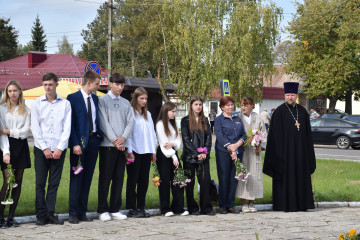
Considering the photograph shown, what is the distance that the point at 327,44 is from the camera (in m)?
51.0

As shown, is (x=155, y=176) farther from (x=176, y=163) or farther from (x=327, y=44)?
(x=327, y=44)

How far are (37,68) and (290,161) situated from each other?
178 feet

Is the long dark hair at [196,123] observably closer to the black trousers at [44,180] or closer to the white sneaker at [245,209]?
the white sneaker at [245,209]

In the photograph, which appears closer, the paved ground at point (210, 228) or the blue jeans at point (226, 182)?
the paved ground at point (210, 228)

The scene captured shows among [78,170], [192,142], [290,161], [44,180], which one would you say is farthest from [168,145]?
[290,161]

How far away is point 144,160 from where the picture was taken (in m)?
9.19


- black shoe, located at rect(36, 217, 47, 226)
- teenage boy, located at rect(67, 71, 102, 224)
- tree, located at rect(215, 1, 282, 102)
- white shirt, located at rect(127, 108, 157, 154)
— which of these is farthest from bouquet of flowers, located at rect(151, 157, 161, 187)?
tree, located at rect(215, 1, 282, 102)

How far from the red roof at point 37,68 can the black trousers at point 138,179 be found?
4791 centimetres

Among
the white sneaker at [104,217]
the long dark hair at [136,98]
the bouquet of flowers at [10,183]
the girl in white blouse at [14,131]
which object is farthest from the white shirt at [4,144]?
the long dark hair at [136,98]

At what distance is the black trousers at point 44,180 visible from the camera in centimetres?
805

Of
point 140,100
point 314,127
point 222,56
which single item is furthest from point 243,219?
point 222,56

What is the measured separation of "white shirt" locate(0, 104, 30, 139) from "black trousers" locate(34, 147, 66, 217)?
13.4 inches

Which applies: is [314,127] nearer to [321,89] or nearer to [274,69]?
[274,69]

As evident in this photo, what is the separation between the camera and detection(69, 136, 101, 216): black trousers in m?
8.38
